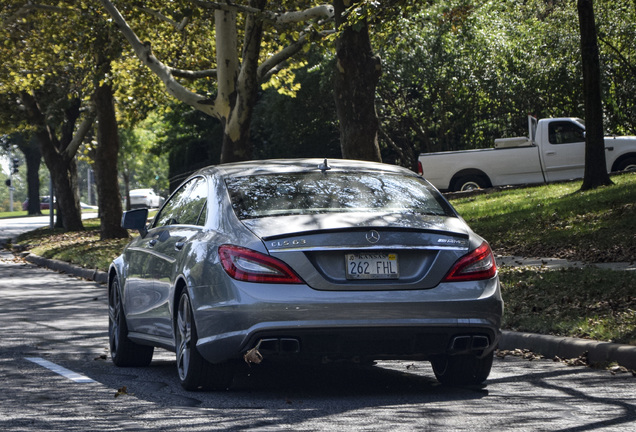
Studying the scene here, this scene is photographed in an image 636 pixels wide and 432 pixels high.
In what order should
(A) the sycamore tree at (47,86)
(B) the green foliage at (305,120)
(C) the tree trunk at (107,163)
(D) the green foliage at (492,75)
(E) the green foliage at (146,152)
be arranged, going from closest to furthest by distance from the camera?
(C) the tree trunk at (107,163) → (A) the sycamore tree at (47,86) → (D) the green foliage at (492,75) → (B) the green foliage at (305,120) → (E) the green foliage at (146,152)

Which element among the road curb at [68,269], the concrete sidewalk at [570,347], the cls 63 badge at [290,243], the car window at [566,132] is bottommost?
the road curb at [68,269]

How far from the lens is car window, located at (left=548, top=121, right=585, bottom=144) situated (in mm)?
29531

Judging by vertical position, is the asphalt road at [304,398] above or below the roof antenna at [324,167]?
below

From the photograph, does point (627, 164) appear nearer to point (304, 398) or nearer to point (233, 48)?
point (233, 48)

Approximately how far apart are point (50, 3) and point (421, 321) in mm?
22908

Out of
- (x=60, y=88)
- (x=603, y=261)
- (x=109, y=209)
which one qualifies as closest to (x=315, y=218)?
(x=603, y=261)

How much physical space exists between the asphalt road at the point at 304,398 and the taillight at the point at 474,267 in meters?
0.77

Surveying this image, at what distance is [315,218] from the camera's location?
687 centimetres

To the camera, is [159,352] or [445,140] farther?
[445,140]

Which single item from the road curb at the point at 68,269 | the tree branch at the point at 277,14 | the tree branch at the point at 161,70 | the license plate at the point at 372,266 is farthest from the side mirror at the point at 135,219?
the tree branch at the point at 161,70

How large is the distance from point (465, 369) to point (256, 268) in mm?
1773

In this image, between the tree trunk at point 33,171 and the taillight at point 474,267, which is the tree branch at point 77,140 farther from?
the taillight at point 474,267

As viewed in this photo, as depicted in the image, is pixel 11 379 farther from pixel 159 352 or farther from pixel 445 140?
pixel 445 140

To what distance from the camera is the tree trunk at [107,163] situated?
2764cm
